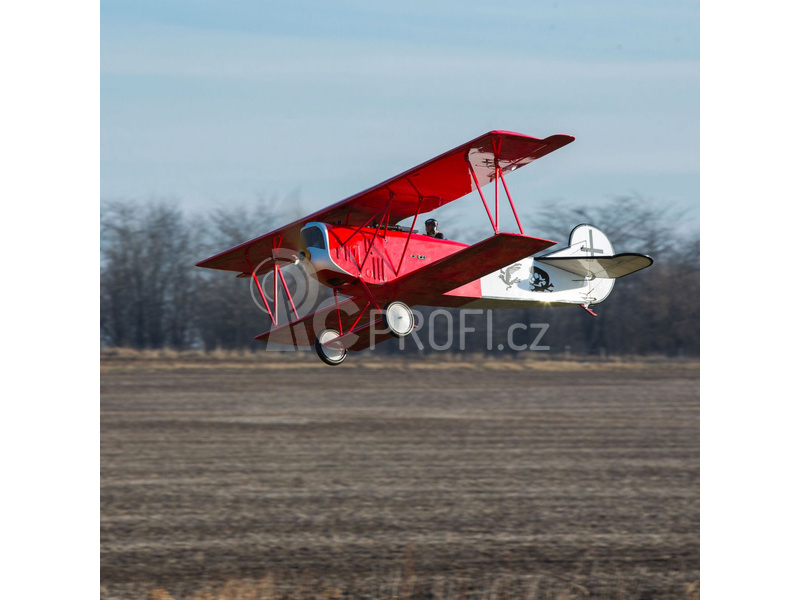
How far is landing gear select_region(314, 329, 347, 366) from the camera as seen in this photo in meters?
5.23

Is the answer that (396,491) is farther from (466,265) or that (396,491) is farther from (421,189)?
(466,265)

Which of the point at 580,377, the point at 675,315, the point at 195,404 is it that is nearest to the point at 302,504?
the point at 195,404

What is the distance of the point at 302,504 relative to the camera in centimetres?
5400

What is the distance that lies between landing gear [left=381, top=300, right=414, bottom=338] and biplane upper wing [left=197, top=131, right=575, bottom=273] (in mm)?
1212

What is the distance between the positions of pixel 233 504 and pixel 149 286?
162 feet

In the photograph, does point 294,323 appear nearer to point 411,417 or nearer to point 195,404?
point 411,417

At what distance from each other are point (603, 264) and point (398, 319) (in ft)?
6.39

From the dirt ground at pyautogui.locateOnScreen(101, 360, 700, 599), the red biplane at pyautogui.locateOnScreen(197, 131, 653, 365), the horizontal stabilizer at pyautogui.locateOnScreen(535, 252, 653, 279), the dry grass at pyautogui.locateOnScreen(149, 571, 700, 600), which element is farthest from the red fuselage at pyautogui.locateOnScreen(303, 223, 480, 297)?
the dry grass at pyautogui.locateOnScreen(149, 571, 700, 600)

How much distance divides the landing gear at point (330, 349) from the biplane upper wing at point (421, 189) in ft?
3.42

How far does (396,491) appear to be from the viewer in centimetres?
5747

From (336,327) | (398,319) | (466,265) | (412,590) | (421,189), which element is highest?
(421,189)

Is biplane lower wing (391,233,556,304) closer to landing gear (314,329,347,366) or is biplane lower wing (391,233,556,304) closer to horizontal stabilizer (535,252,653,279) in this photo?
horizontal stabilizer (535,252,653,279)

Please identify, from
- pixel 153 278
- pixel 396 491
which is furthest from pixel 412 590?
pixel 153 278

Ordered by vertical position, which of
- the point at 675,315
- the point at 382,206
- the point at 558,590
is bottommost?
the point at 558,590
